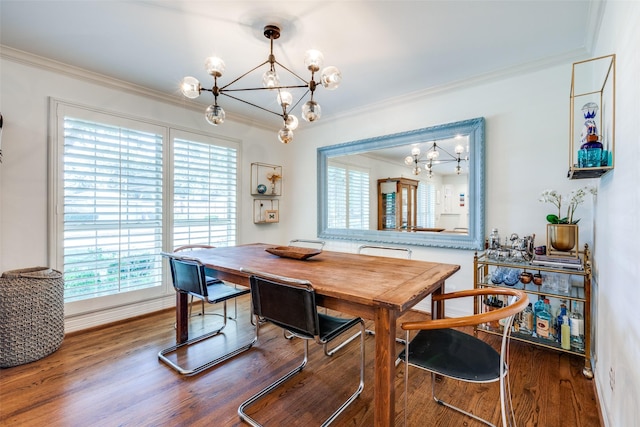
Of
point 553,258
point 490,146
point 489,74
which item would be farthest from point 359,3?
point 553,258

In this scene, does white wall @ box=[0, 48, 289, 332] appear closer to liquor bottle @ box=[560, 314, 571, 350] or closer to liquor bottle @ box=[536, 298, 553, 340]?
liquor bottle @ box=[536, 298, 553, 340]

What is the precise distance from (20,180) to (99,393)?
1.92 m

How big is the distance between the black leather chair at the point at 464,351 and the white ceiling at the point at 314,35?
1.86m

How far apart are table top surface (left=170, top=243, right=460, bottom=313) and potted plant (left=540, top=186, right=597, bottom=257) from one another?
96 cm

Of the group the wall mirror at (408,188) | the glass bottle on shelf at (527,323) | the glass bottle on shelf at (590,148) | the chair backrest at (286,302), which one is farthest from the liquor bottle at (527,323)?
the chair backrest at (286,302)

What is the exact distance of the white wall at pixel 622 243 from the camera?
1085 mm

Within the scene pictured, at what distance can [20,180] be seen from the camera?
2.40 meters

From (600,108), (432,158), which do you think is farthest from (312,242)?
(600,108)

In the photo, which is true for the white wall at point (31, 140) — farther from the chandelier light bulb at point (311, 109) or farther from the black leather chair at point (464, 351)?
the black leather chair at point (464, 351)

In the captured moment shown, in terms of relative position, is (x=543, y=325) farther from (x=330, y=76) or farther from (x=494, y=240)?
(x=330, y=76)

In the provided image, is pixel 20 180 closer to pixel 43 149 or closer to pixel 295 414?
pixel 43 149

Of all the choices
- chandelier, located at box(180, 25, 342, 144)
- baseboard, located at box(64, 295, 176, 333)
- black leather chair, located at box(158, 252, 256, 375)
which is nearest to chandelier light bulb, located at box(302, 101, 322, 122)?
chandelier, located at box(180, 25, 342, 144)

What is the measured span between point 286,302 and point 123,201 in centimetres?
238

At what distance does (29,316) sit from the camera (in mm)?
2146
